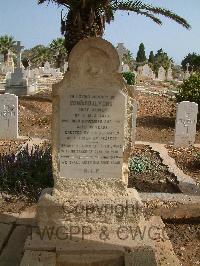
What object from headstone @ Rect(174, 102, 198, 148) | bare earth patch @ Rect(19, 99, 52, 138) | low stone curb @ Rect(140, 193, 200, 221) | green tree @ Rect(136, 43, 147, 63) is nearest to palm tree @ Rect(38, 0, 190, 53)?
bare earth patch @ Rect(19, 99, 52, 138)

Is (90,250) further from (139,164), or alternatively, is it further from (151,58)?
(151,58)

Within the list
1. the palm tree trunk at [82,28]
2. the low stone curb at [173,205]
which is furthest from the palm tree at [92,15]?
the low stone curb at [173,205]

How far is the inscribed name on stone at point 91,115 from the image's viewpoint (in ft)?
12.2

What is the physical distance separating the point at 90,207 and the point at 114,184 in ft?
1.17

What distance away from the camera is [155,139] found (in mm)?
10477

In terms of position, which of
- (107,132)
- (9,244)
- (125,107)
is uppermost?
(125,107)

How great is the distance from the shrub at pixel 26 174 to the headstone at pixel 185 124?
12.8ft

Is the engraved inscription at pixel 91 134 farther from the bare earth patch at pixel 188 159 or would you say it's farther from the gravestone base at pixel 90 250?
the bare earth patch at pixel 188 159

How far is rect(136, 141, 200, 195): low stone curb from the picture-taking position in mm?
5988

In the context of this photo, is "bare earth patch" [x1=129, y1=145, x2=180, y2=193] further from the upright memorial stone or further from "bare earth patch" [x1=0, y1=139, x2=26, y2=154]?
the upright memorial stone

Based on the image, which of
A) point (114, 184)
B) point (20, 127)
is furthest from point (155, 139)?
point (114, 184)

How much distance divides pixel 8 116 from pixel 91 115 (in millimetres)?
5512

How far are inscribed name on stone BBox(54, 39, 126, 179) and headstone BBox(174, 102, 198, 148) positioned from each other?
5.40 meters

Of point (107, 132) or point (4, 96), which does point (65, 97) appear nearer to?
point (107, 132)
